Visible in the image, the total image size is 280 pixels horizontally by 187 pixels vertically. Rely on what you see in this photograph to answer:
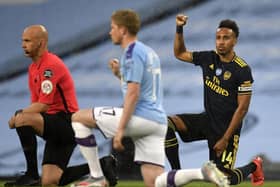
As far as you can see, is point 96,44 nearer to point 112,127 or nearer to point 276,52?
point 276,52

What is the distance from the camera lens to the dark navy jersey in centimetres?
955

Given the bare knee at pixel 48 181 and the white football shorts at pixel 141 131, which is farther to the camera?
the bare knee at pixel 48 181

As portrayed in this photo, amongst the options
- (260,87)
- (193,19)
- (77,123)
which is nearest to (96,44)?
(193,19)

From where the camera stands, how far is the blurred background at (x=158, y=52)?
51.0ft

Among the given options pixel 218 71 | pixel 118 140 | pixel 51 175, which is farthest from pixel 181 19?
pixel 118 140

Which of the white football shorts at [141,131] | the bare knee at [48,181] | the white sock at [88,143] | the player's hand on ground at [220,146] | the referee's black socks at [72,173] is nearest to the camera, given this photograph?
the white football shorts at [141,131]

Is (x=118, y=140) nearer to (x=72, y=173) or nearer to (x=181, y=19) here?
(x=181, y=19)

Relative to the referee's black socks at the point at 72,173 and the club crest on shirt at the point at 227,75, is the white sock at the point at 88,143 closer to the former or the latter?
the referee's black socks at the point at 72,173

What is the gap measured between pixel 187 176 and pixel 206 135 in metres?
1.87

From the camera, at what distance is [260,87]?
15.6 metres

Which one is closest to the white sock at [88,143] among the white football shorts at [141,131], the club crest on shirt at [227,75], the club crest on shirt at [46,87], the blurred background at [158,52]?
the white football shorts at [141,131]

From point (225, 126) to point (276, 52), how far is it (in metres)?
5.98

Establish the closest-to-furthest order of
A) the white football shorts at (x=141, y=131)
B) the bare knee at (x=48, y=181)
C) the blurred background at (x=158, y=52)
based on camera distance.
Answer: the white football shorts at (x=141, y=131)
the bare knee at (x=48, y=181)
the blurred background at (x=158, y=52)

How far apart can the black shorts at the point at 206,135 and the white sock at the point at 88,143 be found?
A: 1.68 meters
